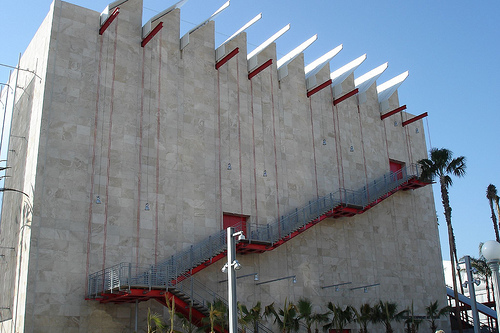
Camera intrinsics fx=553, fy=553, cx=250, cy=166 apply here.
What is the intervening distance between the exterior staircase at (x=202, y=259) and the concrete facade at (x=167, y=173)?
0.62 meters

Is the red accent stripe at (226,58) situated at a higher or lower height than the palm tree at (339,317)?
higher

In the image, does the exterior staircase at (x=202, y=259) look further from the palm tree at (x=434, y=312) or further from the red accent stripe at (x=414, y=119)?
the palm tree at (x=434, y=312)

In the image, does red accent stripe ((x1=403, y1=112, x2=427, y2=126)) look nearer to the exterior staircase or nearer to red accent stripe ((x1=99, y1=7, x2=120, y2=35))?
the exterior staircase

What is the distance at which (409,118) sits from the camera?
45.9m

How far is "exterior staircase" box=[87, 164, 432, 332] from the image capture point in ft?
84.8

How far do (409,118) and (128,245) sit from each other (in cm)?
2736

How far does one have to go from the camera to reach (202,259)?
29578mm

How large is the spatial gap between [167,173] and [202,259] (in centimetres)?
517

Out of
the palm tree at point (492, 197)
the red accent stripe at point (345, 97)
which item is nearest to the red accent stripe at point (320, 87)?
the red accent stripe at point (345, 97)

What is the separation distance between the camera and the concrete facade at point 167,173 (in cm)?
2691

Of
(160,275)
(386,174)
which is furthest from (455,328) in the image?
(160,275)

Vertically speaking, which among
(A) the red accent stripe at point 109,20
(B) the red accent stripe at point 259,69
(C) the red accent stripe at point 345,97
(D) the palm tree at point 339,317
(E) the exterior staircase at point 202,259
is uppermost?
(A) the red accent stripe at point 109,20

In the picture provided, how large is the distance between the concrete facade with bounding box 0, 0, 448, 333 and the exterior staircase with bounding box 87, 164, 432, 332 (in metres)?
0.62

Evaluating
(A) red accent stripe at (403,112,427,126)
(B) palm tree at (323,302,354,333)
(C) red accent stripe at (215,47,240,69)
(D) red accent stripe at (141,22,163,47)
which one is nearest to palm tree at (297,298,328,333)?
(B) palm tree at (323,302,354,333)
